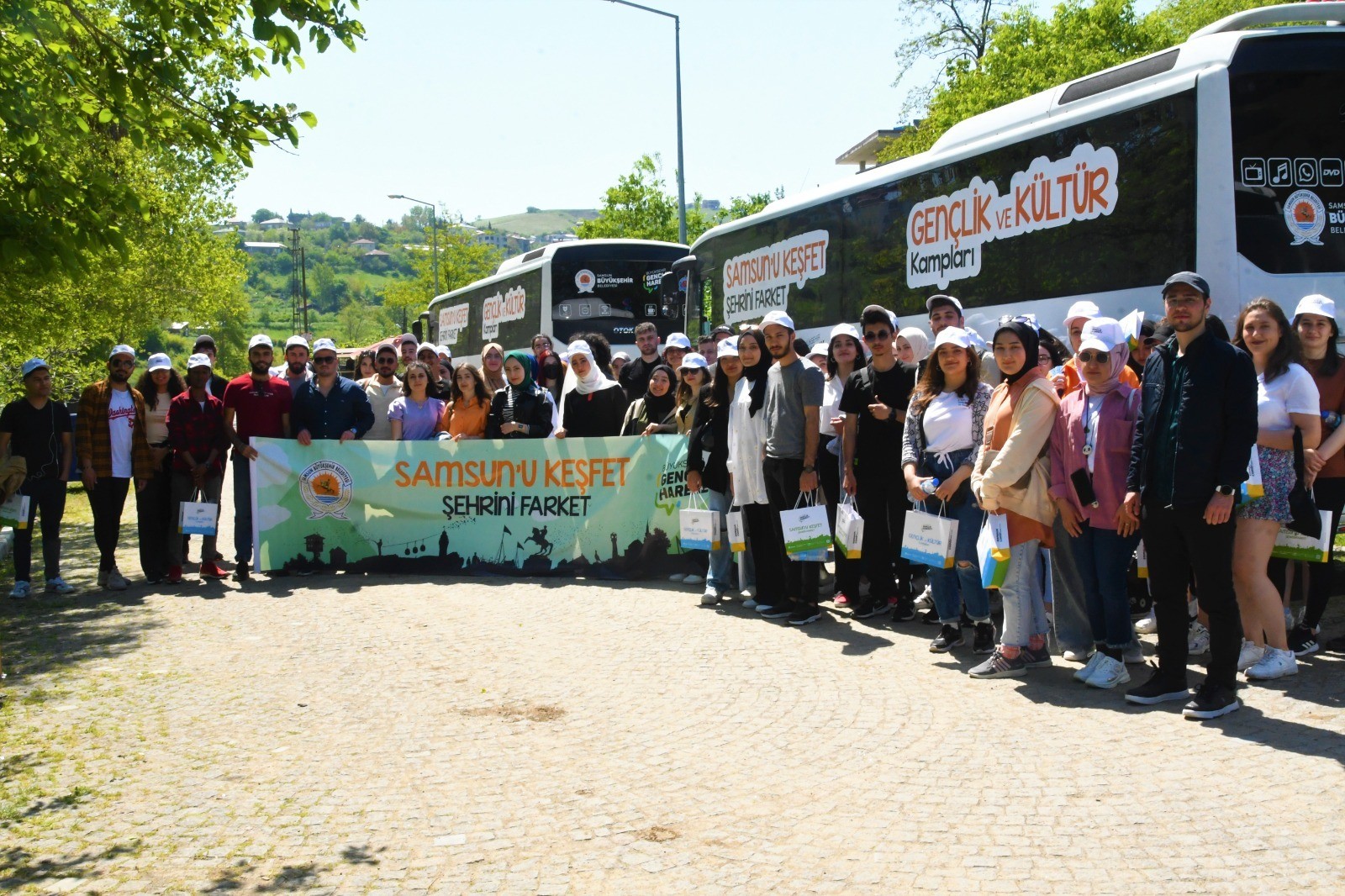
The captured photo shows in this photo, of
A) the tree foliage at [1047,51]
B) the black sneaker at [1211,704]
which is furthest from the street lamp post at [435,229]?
the black sneaker at [1211,704]

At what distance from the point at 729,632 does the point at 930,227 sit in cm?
563

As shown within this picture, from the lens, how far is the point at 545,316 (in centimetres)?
2383

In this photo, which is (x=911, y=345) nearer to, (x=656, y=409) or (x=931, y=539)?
(x=931, y=539)

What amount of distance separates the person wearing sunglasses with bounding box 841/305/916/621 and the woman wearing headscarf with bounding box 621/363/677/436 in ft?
8.70

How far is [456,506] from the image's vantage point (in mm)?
11648

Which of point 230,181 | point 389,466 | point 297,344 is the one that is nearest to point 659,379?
point 389,466

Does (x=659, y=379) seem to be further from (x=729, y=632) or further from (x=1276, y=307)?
(x=1276, y=307)

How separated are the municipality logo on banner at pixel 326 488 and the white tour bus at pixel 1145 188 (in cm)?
602

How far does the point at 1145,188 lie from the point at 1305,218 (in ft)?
3.88

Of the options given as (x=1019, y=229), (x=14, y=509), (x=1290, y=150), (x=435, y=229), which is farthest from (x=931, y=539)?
(x=435, y=229)

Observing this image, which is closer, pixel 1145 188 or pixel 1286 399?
pixel 1286 399

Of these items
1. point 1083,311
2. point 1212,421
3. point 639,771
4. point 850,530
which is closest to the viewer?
point 639,771

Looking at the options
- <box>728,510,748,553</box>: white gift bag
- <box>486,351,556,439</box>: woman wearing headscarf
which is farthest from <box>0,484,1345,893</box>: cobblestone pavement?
<box>486,351,556,439</box>: woman wearing headscarf

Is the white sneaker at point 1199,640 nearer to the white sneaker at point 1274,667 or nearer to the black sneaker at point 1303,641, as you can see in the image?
the black sneaker at point 1303,641
